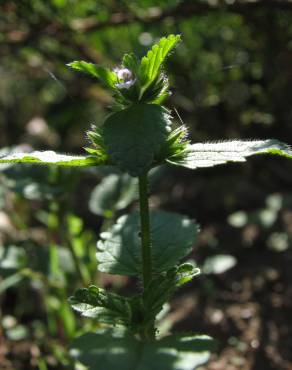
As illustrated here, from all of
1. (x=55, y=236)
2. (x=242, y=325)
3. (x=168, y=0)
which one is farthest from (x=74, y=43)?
(x=242, y=325)

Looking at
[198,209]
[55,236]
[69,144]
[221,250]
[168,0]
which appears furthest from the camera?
[69,144]

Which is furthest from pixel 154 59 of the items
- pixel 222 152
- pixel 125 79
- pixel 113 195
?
pixel 113 195

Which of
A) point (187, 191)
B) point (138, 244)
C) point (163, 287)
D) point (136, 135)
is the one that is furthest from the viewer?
point (187, 191)

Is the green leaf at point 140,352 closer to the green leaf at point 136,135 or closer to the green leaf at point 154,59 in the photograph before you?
the green leaf at point 136,135

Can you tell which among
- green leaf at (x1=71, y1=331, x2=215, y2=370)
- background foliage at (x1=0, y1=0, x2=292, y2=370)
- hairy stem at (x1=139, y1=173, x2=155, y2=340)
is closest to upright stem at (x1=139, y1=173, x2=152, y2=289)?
hairy stem at (x1=139, y1=173, x2=155, y2=340)

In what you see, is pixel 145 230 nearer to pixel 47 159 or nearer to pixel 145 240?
pixel 145 240

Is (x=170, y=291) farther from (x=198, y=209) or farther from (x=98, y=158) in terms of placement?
(x=198, y=209)
